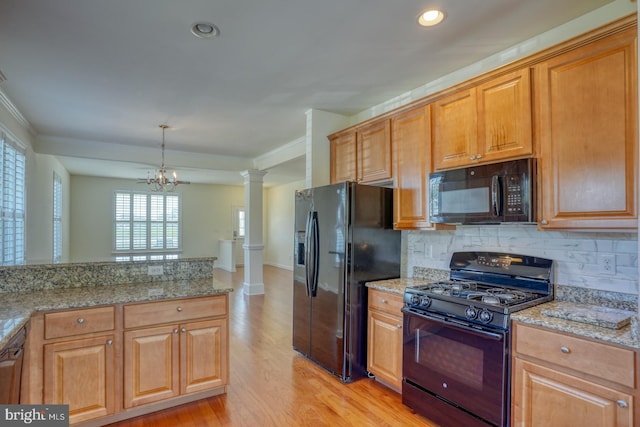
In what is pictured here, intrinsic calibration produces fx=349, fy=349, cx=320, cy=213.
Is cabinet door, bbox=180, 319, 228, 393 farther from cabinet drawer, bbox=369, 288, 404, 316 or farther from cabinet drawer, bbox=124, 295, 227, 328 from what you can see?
cabinet drawer, bbox=369, 288, 404, 316

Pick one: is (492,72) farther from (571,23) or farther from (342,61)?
(342,61)

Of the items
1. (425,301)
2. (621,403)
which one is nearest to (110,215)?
(425,301)

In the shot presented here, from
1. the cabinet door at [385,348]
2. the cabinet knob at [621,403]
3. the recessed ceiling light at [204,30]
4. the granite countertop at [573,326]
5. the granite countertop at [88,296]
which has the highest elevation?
the recessed ceiling light at [204,30]

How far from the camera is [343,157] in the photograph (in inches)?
145

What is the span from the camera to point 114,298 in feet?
7.48

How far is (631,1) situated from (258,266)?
592 cm

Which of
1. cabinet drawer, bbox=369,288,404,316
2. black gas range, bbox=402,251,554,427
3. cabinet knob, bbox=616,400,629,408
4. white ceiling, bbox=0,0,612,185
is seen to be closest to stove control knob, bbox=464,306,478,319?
black gas range, bbox=402,251,554,427

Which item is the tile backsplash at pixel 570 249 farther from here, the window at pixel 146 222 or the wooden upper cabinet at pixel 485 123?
the window at pixel 146 222

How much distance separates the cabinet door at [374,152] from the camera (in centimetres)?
315

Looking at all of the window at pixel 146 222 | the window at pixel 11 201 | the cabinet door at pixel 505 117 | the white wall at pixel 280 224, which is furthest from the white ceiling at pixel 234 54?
the white wall at pixel 280 224

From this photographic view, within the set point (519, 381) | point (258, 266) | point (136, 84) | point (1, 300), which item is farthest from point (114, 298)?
point (258, 266)

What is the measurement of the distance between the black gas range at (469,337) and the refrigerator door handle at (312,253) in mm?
1008

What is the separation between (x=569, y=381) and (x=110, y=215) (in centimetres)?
1002

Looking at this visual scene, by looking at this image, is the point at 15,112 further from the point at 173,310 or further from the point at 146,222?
the point at 146,222
